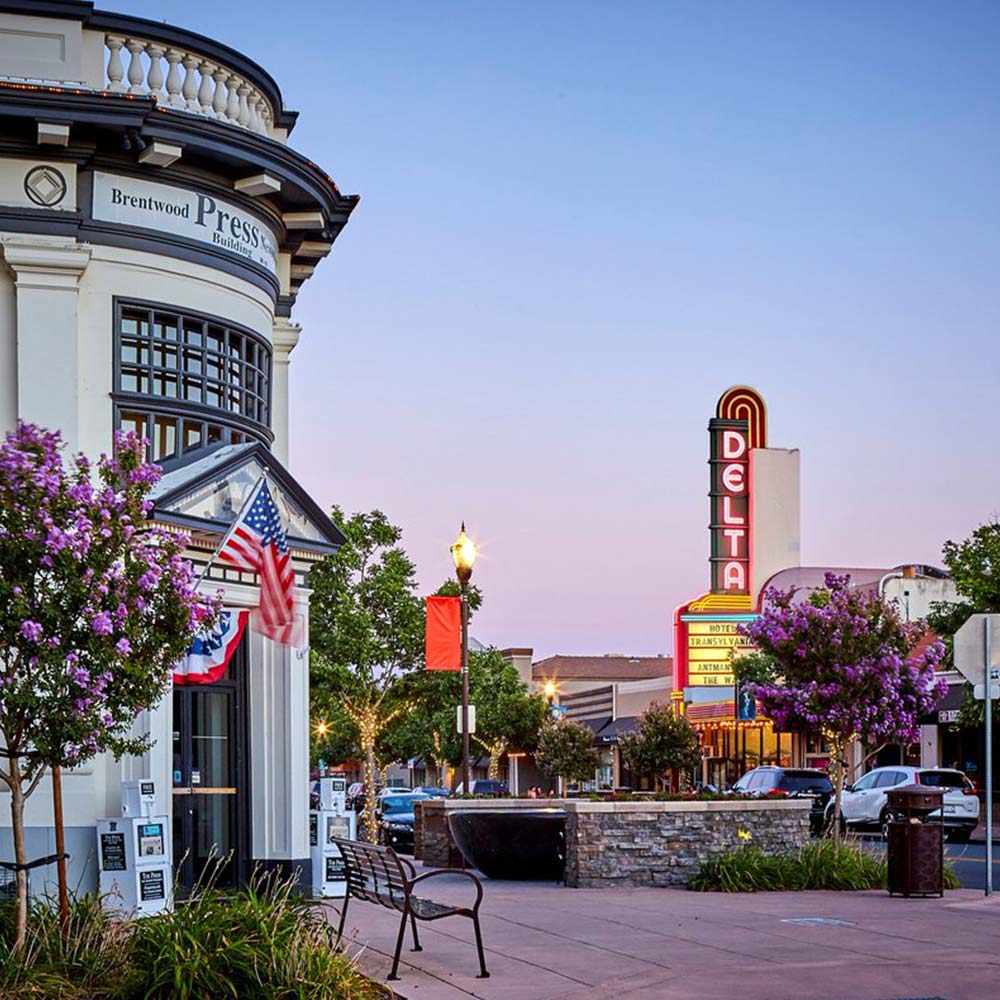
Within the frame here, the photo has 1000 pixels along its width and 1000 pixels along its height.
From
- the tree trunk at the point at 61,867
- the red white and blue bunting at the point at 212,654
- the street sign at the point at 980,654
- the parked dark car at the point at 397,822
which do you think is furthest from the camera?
the parked dark car at the point at 397,822

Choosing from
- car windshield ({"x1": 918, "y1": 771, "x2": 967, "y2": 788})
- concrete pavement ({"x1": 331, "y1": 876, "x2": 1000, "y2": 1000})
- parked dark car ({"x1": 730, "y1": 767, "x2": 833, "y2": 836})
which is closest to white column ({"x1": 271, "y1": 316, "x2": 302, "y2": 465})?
concrete pavement ({"x1": 331, "y1": 876, "x2": 1000, "y2": 1000})

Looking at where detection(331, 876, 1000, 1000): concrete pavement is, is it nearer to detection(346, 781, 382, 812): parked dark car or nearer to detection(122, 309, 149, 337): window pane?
detection(122, 309, 149, 337): window pane

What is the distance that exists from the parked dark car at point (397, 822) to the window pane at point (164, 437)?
1945 centimetres

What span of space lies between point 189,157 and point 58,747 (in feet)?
25.9

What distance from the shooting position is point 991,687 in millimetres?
20500

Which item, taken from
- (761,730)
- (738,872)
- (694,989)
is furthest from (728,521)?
(694,989)

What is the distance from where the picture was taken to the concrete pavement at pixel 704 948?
12375 millimetres

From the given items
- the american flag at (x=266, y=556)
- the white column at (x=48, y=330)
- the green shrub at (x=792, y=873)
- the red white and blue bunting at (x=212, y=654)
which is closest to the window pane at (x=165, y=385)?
the white column at (x=48, y=330)

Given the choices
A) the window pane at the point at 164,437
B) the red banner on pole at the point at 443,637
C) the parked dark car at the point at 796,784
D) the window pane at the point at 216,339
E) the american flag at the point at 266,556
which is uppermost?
the window pane at the point at 216,339

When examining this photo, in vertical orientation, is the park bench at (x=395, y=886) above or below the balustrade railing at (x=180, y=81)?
below

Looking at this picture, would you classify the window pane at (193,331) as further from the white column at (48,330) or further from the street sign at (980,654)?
the street sign at (980,654)

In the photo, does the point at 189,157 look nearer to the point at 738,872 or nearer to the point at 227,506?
the point at 227,506

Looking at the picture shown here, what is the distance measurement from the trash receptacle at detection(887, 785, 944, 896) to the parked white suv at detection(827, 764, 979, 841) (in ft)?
58.2

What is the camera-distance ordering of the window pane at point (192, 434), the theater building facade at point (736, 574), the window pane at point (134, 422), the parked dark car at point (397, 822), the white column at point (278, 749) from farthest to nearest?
the theater building facade at point (736, 574)
the parked dark car at point (397, 822)
the white column at point (278, 749)
the window pane at point (192, 434)
the window pane at point (134, 422)
